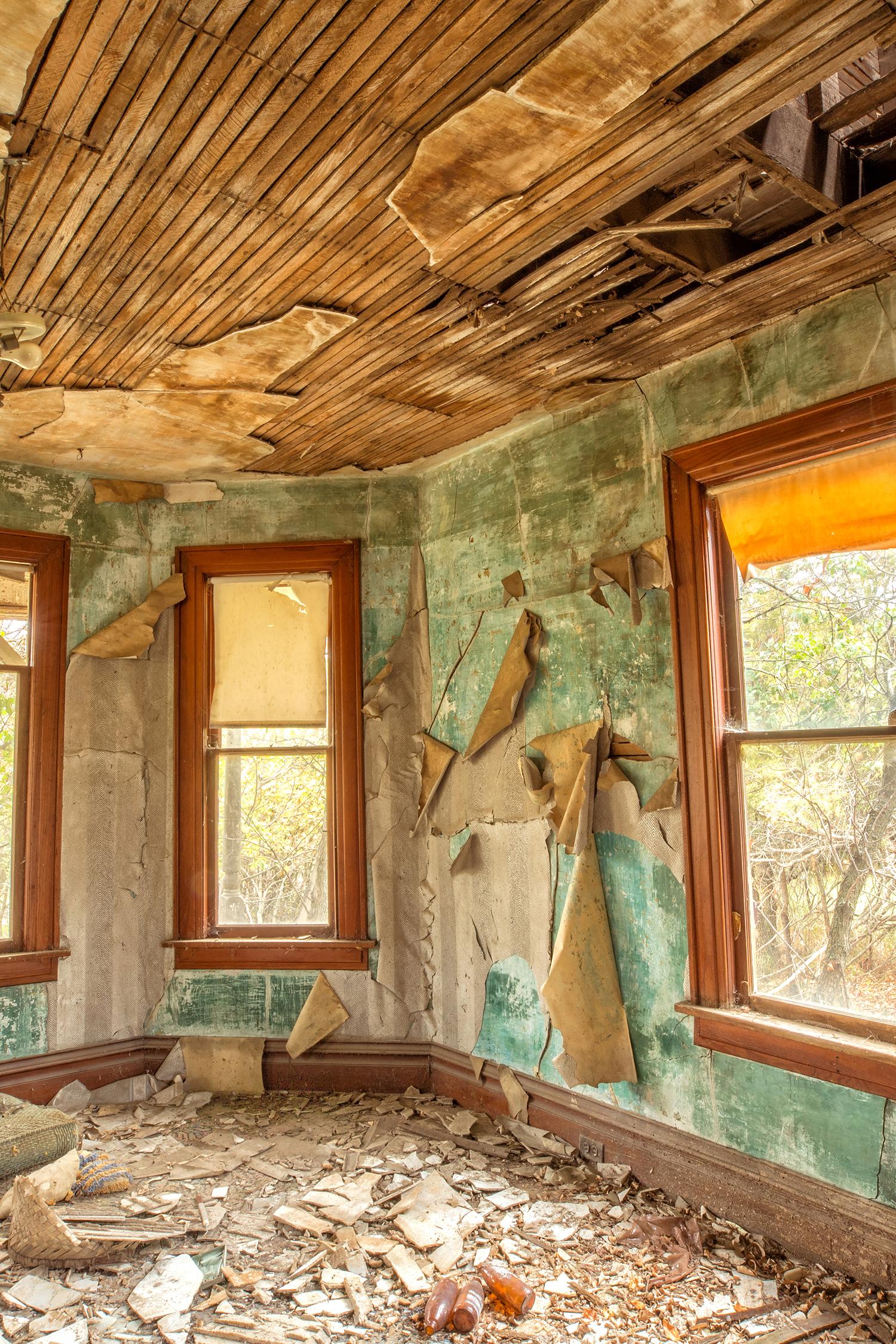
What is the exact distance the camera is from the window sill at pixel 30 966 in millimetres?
3854

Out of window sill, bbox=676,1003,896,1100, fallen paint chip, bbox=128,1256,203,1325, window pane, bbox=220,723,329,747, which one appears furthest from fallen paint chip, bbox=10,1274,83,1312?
window pane, bbox=220,723,329,747

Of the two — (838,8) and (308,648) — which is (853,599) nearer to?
(838,8)

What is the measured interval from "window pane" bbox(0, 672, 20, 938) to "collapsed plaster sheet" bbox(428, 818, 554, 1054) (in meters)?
1.85

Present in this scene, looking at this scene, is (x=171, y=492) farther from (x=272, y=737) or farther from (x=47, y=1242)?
(x=47, y=1242)

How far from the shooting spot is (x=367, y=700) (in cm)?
425

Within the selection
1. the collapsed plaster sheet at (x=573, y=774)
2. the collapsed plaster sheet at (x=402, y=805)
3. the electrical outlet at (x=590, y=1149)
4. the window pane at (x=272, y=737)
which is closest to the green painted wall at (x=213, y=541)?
the collapsed plaster sheet at (x=402, y=805)

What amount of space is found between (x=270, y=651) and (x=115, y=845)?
1.14 m

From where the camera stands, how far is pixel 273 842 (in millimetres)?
4262

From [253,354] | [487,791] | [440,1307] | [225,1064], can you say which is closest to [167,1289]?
[440,1307]

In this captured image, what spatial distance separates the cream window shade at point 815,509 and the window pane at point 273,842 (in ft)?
7.33

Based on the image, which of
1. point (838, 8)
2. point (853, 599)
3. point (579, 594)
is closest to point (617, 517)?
point (579, 594)

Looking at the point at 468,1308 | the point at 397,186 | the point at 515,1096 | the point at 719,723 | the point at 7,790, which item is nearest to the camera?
the point at 397,186

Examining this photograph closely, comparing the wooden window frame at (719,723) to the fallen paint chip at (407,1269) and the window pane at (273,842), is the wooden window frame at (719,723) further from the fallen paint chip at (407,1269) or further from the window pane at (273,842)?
the window pane at (273,842)

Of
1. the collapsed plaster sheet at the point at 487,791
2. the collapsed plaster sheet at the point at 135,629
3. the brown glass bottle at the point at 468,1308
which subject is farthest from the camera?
the collapsed plaster sheet at the point at 135,629
